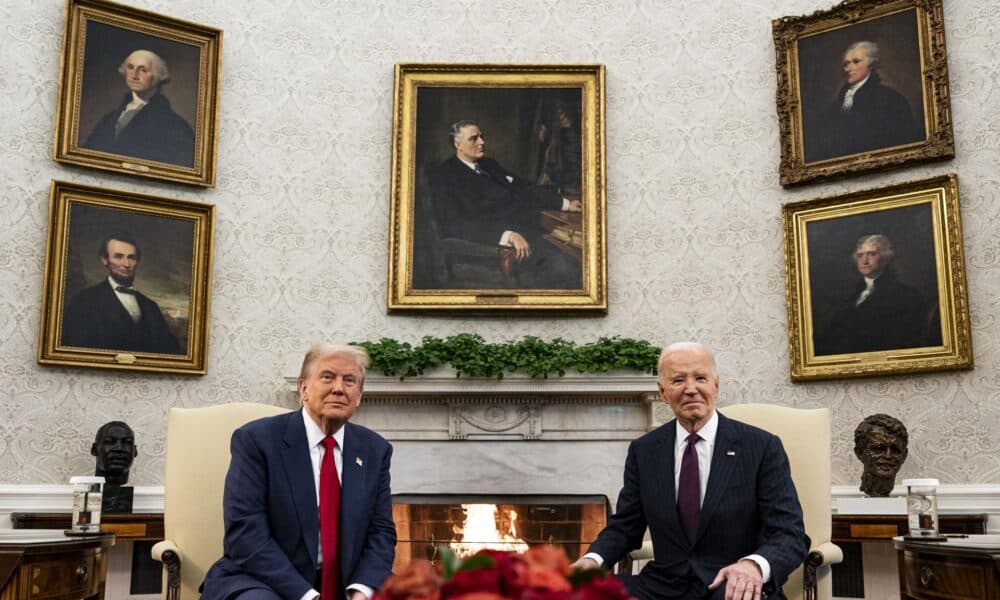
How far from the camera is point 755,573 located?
3.12 m

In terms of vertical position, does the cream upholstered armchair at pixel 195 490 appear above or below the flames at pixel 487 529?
above

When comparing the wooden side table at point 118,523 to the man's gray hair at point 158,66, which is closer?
the wooden side table at point 118,523

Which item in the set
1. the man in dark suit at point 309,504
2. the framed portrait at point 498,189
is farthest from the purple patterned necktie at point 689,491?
the framed portrait at point 498,189

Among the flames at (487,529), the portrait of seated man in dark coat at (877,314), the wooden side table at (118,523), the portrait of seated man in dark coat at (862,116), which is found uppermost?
the portrait of seated man in dark coat at (862,116)

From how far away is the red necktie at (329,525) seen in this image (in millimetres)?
3352

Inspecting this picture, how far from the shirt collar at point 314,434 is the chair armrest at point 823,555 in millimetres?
1976

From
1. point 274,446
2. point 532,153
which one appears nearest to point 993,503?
point 532,153

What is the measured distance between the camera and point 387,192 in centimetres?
680

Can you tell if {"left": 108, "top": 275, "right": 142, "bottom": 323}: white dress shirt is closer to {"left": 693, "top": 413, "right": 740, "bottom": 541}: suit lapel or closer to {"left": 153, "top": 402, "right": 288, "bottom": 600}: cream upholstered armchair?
{"left": 153, "top": 402, "right": 288, "bottom": 600}: cream upholstered armchair

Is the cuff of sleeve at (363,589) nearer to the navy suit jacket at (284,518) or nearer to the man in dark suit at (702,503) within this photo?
the navy suit jacket at (284,518)

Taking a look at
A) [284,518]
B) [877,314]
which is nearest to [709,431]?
[284,518]

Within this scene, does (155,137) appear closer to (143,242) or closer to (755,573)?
(143,242)

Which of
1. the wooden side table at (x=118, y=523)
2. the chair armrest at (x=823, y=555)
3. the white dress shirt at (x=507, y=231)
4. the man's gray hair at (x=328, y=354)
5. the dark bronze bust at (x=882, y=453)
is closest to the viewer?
the man's gray hair at (x=328, y=354)

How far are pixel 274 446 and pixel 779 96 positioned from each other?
4665mm
